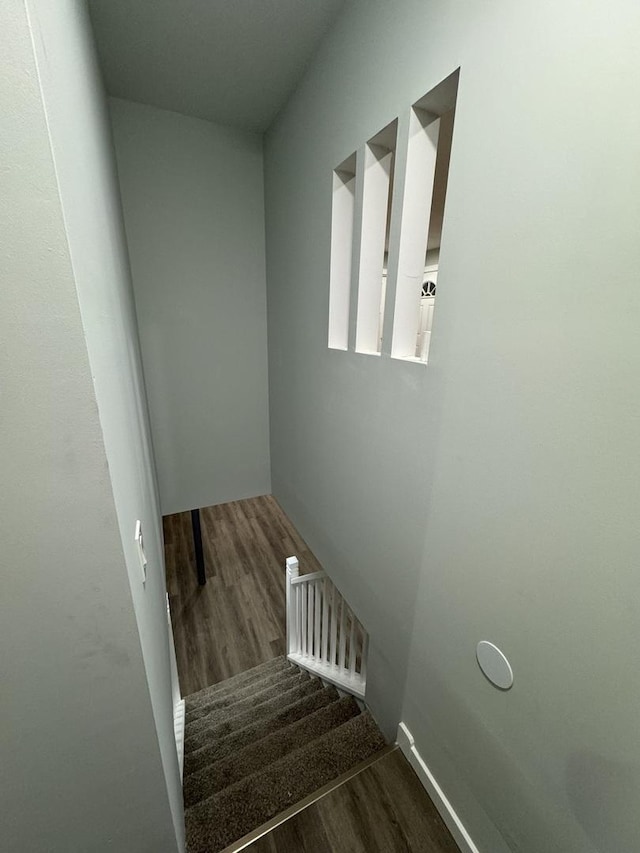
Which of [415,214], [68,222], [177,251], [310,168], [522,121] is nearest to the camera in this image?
[68,222]

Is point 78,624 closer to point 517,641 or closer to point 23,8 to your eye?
point 23,8

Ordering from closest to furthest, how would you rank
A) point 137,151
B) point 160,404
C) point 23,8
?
point 23,8 < point 137,151 < point 160,404

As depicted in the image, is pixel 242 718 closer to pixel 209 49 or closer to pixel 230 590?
pixel 230 590

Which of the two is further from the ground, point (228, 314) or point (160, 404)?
point (228, 314)

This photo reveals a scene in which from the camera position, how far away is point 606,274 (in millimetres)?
614

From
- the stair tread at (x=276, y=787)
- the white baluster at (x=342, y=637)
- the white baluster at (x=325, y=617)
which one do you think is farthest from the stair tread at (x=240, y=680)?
the stair tread at (x=276, y=787)

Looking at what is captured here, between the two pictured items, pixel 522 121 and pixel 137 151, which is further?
pixel 137 151

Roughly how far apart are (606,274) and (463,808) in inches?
70.7

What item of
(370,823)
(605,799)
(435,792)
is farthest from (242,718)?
(605,799)

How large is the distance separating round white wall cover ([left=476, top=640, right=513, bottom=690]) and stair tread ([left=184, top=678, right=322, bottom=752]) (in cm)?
196

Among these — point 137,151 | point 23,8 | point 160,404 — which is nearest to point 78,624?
point 23,8

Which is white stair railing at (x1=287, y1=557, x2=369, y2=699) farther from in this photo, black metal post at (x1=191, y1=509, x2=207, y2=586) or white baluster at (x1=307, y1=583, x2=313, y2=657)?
black metal post at (x1=191, y1=509, x2=207, y2=586)

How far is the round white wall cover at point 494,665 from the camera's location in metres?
0.90

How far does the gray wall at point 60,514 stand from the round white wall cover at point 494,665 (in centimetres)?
95
